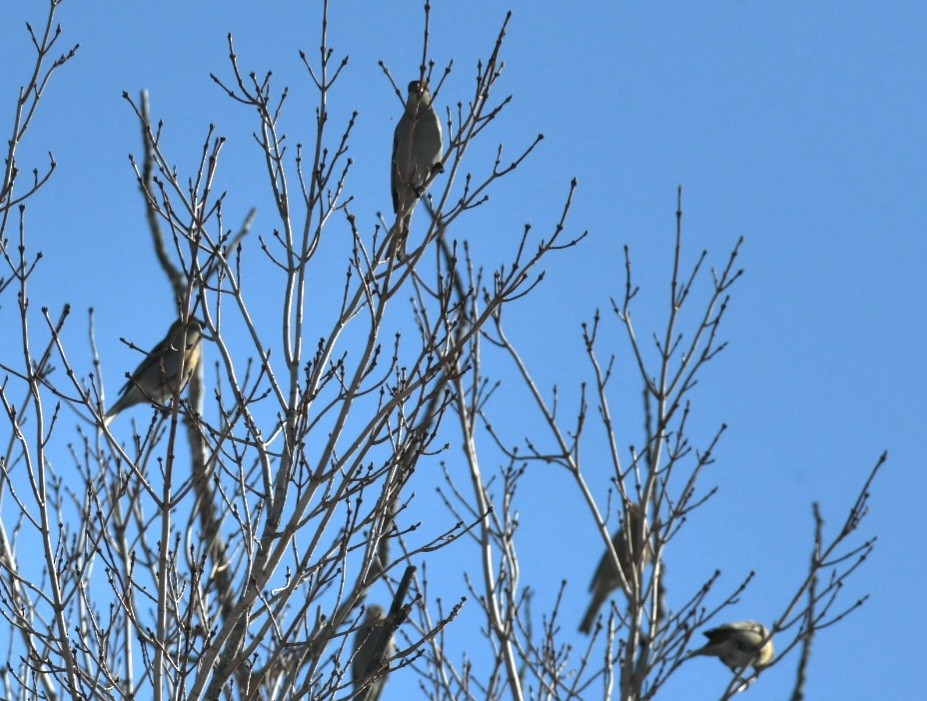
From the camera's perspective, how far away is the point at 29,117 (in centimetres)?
503

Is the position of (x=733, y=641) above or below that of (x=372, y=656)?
above

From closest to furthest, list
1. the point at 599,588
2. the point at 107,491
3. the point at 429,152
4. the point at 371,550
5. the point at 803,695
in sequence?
the point at 371,550, the point at 803,695, the point at 107,491, the point at 429,152, the point at 599,588

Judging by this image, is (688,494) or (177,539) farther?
(688,494)

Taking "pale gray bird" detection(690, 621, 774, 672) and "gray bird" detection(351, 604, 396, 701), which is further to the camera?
"pale gray bird" detection(690, 621, 774, 672)

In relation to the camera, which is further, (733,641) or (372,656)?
(733,641)

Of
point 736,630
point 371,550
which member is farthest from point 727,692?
point 736,630

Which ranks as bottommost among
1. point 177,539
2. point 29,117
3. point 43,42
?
point 177,539

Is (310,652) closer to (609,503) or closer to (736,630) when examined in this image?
(609,503)

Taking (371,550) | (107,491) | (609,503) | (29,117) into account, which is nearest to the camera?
(371,550)

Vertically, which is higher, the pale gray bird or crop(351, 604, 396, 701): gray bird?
the pale gray bird

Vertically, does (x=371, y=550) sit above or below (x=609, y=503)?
below

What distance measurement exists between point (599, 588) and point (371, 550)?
715cm

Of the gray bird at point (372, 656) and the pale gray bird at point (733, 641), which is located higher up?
the pale gray bird at point (733, 641)

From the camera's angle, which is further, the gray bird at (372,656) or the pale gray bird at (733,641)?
the pale gray bird at (733,641)
